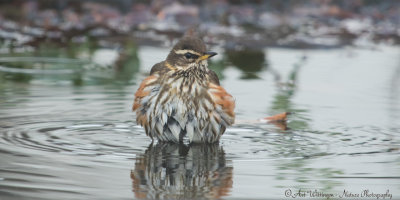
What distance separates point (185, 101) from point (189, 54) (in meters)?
0.43

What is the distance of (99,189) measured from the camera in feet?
15.6

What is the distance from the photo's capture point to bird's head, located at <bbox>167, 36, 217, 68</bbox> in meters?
6.55

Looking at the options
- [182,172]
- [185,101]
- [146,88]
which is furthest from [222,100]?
[182,172]

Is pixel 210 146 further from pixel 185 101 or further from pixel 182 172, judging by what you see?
pixel 182 172

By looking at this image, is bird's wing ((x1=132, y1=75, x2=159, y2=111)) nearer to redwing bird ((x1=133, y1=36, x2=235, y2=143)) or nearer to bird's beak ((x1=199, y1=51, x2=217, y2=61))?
redwing bird ((x1=133, y1=36, x2=235, y2=143))

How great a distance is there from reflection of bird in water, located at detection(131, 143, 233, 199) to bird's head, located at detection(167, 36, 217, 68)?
2.19ft

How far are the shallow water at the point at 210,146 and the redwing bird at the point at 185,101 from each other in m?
0.13

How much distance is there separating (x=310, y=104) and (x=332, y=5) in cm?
1254

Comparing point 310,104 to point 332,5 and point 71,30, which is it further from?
point 332,5

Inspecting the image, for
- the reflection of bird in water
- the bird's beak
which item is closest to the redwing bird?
the bird's beak

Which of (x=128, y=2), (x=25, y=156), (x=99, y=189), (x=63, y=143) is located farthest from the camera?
(x=128, y=2)

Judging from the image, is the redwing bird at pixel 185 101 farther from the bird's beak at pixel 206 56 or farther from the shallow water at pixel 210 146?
the shallow water at pixel 210 146

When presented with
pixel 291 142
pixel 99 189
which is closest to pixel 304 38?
pixel 291 142

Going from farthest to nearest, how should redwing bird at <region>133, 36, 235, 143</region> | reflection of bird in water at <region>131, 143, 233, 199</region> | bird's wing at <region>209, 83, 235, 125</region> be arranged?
bird's wing at <region>209, 83, 235, 125</region>, redwing bird at <region>133, 36, 235, 143</region>, reflection of bird in water at <region>131, 143, 233, 199</region>
